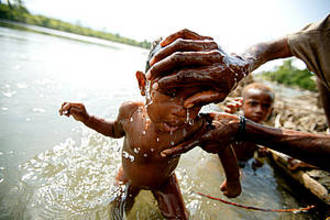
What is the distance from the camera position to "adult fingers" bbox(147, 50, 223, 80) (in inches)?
37.9

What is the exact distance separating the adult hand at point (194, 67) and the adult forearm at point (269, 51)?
853 mm

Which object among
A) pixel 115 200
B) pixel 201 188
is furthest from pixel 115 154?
pixel 201 188

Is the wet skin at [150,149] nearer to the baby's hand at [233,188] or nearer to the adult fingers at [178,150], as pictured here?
the baby's hand at [233,188]

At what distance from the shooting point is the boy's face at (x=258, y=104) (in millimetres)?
3537

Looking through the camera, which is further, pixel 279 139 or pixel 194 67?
pixel 279 139

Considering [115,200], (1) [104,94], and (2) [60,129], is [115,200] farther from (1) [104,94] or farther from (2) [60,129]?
(1) [104,94]

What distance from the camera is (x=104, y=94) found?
5277 mm

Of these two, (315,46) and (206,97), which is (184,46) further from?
(315,46)

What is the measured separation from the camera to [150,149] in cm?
174

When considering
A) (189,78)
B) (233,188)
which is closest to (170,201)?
(233,188)

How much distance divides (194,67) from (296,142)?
3.76 feet

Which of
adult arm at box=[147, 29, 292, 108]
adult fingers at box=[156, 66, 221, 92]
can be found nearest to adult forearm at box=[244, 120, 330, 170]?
adult arm at box=[147, 29, 292, 108]

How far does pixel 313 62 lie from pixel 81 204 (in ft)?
9.80

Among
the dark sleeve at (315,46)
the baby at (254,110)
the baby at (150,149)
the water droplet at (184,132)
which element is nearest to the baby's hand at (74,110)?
the baby at (150,149)
